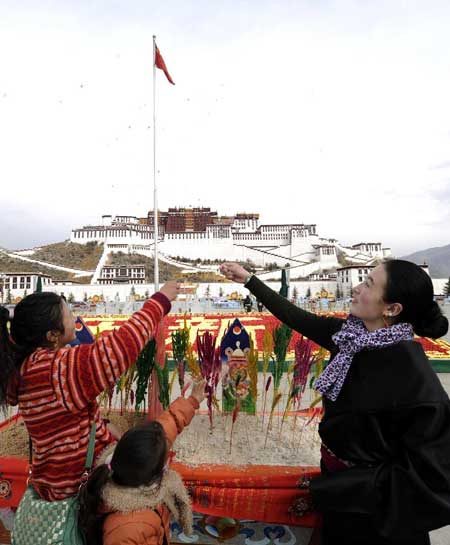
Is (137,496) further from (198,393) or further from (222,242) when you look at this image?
(222,242)

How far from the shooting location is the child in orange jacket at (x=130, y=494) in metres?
1.03

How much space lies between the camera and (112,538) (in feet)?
3.34

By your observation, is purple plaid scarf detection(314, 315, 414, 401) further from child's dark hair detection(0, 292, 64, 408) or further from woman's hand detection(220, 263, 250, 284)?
child's dark hair detection(0, 292, 64, 408)

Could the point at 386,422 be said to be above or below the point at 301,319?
below

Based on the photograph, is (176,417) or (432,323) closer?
(432,323)

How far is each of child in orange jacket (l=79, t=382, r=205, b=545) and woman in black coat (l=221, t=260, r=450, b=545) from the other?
1.60 ft

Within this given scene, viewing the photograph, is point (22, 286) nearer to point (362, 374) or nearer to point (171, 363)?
point (171, 363)

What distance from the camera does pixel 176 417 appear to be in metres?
1.38

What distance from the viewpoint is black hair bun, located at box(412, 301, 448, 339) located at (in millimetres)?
1175

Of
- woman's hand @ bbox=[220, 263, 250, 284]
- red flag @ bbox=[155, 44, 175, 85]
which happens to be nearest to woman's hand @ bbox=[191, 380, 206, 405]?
woman's hand @ bbox=[220, 263, 250, 284]

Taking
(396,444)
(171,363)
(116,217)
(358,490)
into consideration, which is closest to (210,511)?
(358,490)

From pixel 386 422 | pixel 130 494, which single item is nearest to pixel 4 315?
pixel 130 494

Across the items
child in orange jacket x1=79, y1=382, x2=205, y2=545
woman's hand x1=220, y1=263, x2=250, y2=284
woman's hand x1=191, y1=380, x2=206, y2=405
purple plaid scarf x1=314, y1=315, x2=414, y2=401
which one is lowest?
child in orange jacket x1=79, y1=382, x2=205, y2=545

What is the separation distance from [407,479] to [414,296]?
0.52 meters
